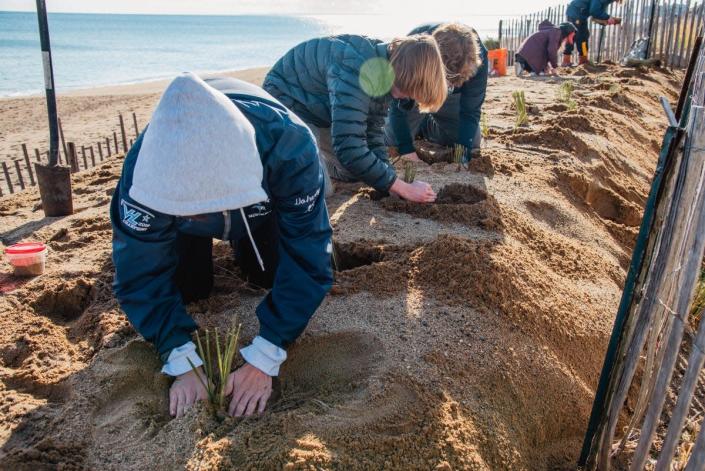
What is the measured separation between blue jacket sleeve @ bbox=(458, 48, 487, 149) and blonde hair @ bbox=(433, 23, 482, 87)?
0.71 meters

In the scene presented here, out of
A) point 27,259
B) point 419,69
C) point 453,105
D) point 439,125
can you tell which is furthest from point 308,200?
point 439,125

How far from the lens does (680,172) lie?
5.75 ft

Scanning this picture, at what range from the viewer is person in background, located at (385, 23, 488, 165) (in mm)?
3488

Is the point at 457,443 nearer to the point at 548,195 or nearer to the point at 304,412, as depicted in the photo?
the point at 304,412

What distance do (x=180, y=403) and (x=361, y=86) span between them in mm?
1873

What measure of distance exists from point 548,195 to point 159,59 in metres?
33.1

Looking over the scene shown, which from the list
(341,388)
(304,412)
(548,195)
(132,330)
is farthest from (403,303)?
(548,195)

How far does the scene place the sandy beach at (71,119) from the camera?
913 centimetres

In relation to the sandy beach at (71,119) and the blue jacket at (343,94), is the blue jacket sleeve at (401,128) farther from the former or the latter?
the sandy beach at (71,119)

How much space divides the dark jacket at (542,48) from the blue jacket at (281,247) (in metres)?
9.63

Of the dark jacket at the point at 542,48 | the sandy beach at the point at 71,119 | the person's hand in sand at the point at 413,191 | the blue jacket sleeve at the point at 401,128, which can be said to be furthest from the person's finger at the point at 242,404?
the dark jacket at the point at 542,48

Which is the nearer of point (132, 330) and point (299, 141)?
point (299, 141)

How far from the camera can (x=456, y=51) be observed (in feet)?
11.4

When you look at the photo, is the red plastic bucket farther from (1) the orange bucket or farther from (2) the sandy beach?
(1) the orange bucket
